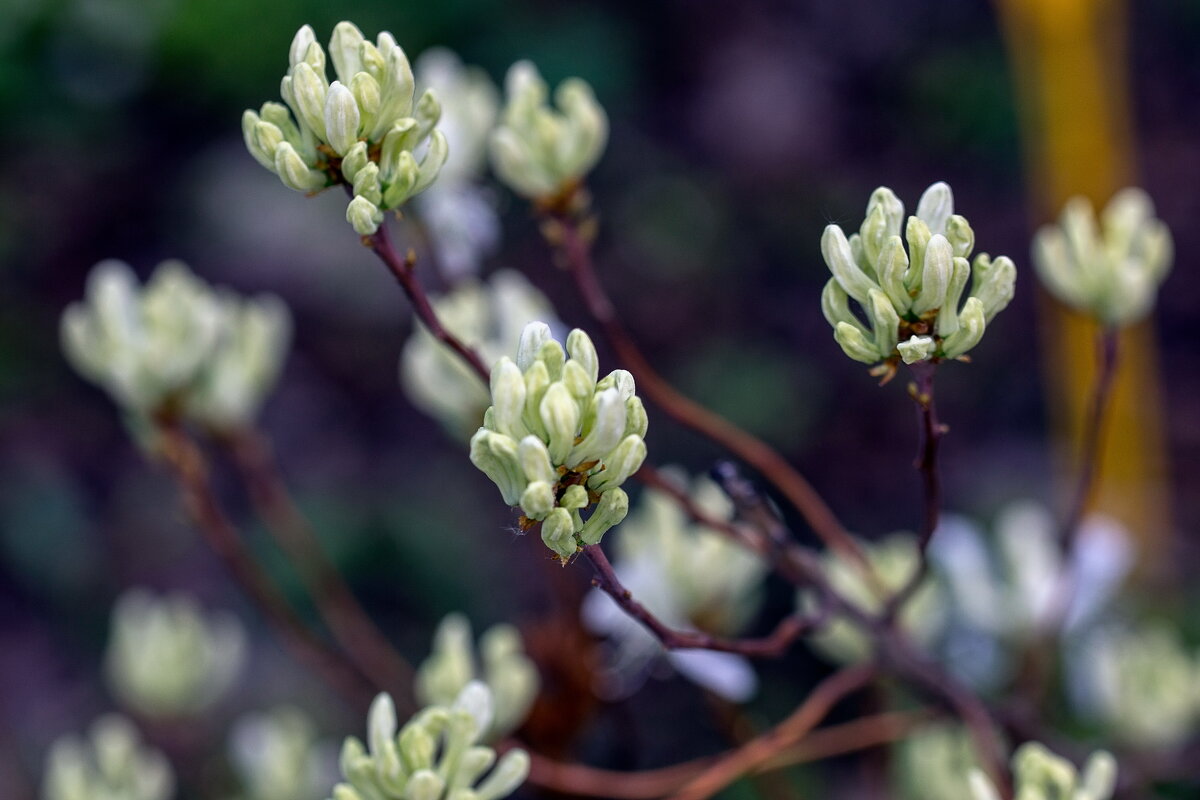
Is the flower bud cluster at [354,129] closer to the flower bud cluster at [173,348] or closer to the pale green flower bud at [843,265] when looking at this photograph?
the pale green flower bud at [843,265]

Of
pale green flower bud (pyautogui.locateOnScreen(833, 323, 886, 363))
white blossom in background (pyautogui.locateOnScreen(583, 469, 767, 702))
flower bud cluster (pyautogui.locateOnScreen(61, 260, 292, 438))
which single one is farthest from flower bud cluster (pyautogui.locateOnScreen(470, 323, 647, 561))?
flower bud cluster (pyautogui.locateOnScreen(61, 260, 292, 438))

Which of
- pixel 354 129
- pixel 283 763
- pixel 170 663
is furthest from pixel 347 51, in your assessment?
pixel 170 663

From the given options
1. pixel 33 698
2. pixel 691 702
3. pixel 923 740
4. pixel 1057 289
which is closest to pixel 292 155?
pixel 1057 289

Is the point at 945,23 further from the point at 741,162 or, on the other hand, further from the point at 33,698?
the point at 33,698

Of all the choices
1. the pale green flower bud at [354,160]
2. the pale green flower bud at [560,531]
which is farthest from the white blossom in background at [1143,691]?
the pale green flower bud at [354,160]

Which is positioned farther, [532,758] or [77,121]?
[77,121]
